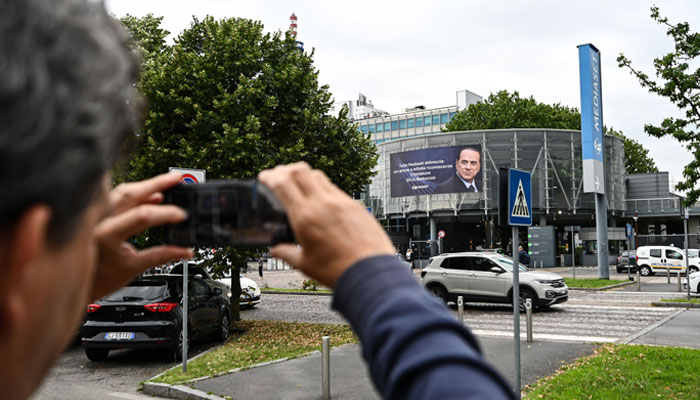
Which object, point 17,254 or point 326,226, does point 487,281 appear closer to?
point 326,226

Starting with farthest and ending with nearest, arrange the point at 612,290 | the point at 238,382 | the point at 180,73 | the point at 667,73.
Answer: the point at 612,290 < the point at 180,73 < the point at 667,73 < the point at 238,382

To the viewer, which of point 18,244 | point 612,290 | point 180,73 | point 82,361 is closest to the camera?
point 18,244

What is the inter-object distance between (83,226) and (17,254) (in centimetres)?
12

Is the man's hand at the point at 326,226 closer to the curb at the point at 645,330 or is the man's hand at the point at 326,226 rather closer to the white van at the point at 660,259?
the curb at the point at 645,330

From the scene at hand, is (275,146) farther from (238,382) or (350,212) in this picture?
(350,212)

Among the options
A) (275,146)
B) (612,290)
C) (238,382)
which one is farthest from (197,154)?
(612,290)

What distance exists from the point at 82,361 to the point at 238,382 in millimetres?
4491

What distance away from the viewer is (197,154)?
12070 millimetres

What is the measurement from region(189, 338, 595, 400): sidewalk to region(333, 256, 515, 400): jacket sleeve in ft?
22.9

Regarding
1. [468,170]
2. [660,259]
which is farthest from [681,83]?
[468,170]

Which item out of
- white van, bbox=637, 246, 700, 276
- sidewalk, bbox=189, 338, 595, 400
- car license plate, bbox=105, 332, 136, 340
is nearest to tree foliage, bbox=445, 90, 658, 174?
white van, bbox=637, 246, 700, 276

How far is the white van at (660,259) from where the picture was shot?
3325 centimetres

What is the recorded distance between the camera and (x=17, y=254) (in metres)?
0.57

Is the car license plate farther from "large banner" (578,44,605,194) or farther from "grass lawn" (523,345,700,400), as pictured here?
"large banner" (578,44,605,194)
